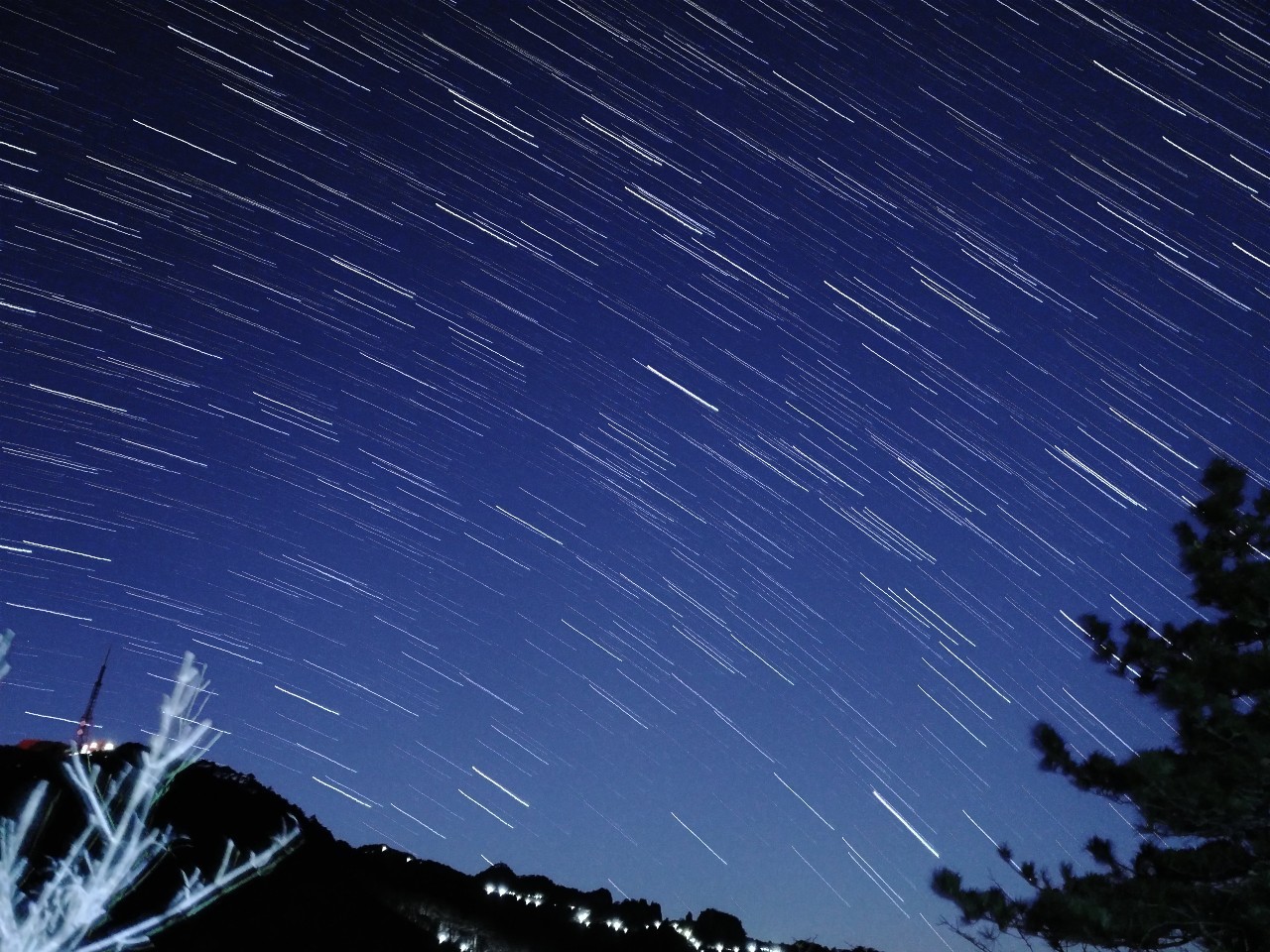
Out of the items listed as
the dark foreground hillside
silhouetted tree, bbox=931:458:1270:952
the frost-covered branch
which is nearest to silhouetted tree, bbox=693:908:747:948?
the dark foreground hillside

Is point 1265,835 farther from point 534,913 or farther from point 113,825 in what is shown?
point 534,913

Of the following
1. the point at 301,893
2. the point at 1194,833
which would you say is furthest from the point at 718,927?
the point at 1194,833

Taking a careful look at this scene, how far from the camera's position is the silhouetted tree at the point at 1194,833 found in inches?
247

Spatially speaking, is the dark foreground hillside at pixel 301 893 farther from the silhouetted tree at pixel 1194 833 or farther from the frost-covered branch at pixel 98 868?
the silhouetted tree at pixel 1194 833

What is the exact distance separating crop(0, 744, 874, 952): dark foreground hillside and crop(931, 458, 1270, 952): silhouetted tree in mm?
17719

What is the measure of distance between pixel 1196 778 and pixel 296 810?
3333 cm

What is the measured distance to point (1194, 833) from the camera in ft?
22.0

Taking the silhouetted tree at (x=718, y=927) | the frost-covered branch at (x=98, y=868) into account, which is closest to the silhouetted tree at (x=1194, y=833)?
the frost-covered branch at (x=98, y=868)

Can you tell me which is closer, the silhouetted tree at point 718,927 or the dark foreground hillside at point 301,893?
the dark foreground hillside at point 301,893

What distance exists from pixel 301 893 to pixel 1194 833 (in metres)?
23.8

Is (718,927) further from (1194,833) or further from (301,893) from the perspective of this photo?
(1194,833)

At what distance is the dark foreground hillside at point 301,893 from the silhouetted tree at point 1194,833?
17719 mm

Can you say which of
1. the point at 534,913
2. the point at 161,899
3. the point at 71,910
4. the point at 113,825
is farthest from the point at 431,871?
the point at 71,910

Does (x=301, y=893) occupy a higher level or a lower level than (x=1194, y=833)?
lower
